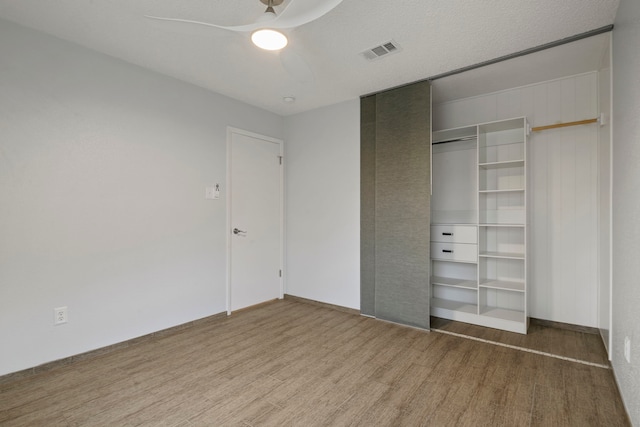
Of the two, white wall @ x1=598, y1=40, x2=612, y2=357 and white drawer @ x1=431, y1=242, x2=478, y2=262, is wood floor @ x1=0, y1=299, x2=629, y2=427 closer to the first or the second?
white wall @ x1=598, y1=40, x2=612, y2=357

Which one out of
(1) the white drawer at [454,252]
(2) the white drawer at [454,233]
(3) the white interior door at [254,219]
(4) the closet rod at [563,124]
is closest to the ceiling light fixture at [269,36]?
(3) the white interior door at [254,219]

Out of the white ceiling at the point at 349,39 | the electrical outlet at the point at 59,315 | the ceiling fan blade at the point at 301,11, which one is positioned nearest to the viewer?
the ceiling fan blade at the point at 301,11

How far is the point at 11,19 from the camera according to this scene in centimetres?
218

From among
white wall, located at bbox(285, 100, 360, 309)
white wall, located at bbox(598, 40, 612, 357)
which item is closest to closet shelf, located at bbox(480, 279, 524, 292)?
white wall, located at bbox(598, 40, 612, 357)

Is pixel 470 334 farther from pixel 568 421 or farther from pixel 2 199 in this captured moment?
pixel 2 199

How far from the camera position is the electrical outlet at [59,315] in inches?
93.5

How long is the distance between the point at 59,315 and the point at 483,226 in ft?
13.0

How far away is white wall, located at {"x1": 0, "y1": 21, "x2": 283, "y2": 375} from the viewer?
7.29 ft

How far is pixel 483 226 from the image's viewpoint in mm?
3252

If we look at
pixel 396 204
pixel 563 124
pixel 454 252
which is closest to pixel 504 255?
pixel 454 252

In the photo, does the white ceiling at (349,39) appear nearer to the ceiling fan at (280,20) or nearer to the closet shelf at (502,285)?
the ceiling fan at (280,20)

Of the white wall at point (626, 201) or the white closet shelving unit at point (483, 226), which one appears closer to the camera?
the white wall at point (626, 201)

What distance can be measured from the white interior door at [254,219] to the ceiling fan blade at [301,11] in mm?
2202

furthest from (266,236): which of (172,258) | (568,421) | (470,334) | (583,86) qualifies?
(583,86)
